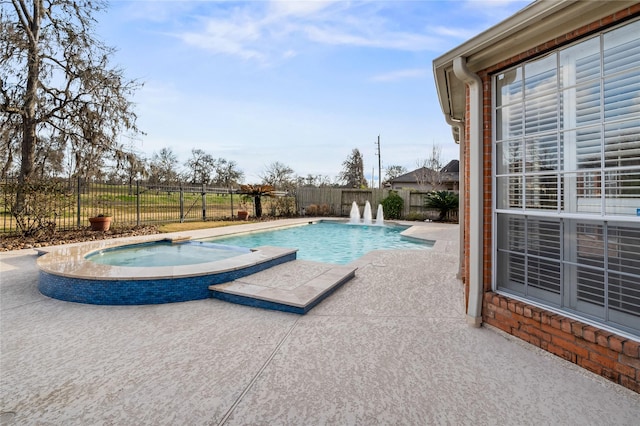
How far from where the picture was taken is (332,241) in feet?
36.5

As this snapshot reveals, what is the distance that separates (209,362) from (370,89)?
43.0ft

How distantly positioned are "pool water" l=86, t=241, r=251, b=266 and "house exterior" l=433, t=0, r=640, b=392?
5150 millimetres

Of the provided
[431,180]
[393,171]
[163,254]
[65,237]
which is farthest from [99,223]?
[393,171]

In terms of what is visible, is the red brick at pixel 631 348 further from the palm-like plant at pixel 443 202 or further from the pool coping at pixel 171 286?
the palm-like plant at pixel 443 202

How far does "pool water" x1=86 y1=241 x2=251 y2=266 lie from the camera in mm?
6453

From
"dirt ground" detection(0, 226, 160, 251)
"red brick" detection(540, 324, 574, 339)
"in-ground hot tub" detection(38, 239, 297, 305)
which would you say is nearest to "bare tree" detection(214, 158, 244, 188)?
"dirt ground" detection(0, 226, 160, 251)

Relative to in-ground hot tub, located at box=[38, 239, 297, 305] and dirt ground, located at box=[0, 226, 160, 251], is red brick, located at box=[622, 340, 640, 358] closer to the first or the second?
in-ground hot tub, located at box=[38, 239, 297, 305]

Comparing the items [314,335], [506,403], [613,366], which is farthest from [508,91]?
[314,335]

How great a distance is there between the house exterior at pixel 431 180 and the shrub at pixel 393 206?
8.54m

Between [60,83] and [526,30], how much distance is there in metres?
13.6

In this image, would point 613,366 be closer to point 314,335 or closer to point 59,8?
point 314,335

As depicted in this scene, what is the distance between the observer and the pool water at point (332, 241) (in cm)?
895

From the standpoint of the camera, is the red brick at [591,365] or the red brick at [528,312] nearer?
the red brick at [591,365]

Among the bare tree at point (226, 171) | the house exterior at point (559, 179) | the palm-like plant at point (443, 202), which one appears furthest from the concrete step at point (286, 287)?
the bare tree at point (226, 171)
